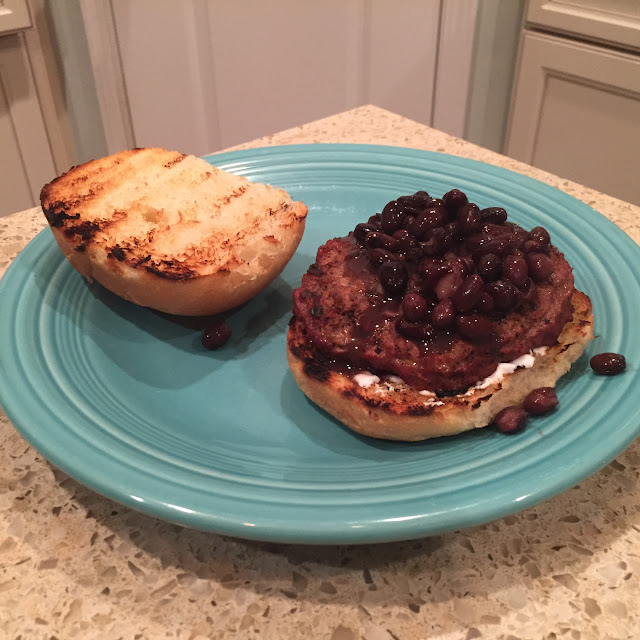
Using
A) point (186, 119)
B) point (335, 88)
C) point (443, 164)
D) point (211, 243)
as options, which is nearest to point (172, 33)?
point (186, 119)

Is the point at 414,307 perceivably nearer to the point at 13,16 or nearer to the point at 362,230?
the point at 362,230

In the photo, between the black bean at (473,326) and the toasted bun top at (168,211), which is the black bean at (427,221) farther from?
the toasted bun top at (168,211)

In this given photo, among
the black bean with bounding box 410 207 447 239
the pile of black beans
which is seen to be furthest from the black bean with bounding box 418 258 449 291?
the black bean with bounding box 410 207 447 239

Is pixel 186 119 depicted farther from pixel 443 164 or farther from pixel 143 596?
pixel 143 596

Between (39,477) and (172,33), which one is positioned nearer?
(39,477)

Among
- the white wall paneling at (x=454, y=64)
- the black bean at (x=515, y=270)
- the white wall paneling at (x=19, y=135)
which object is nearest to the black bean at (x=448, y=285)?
the black bean at (x=515, y=270)
